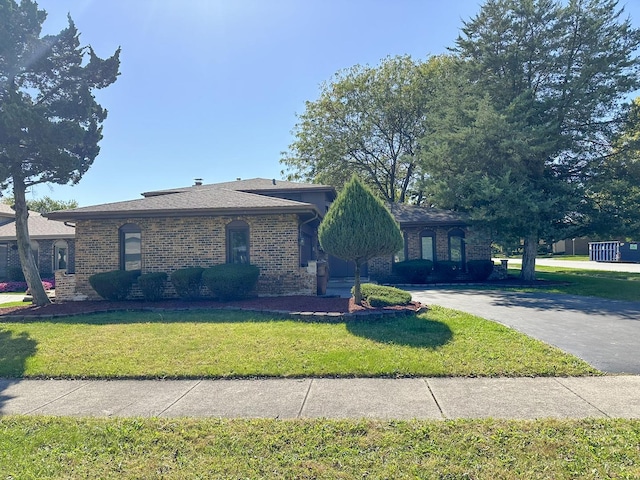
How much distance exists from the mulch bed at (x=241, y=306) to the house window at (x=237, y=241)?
1.63 metres

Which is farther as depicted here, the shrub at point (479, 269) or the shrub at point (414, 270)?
the shrub at point (479, 269)

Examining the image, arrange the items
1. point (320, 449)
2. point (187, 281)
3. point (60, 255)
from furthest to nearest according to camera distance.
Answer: point (60, 255)
point (187, 281)
point (320, 449)

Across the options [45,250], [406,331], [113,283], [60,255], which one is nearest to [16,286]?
[45,250]

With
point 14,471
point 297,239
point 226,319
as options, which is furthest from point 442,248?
point 14,471

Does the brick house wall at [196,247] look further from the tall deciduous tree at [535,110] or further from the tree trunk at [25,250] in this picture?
the tall deciduous tree at [535,110]

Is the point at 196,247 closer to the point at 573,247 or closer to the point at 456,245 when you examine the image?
the point at 456,245

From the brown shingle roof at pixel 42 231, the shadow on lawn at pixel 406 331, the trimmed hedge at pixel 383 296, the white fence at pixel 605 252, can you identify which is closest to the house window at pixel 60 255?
the brown shingle roof at pixel 42 231

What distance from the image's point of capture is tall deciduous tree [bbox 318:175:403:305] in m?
9.75

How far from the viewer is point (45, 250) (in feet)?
71.4

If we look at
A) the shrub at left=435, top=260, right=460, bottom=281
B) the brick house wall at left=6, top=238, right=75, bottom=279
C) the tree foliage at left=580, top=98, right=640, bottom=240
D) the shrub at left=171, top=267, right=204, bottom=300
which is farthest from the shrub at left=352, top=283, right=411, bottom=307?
the brick house wall at left=6, top=238, right=75, bottom=279

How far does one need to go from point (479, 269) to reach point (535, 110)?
24.0ft

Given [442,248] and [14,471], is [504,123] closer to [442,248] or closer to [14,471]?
[442,248]

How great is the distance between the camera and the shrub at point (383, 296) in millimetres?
9734

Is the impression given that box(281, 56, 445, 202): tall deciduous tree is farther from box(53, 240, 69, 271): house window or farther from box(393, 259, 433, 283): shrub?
box(53, 240, 69, 271): house window
